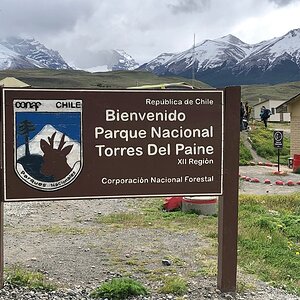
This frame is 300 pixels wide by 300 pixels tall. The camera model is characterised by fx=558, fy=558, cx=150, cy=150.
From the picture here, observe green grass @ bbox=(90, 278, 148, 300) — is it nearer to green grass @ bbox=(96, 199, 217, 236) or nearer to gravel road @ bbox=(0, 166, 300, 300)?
gravel road @ bbox=(0, 166, 300, 300)

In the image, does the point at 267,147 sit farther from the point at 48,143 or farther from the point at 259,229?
the point at 48,143

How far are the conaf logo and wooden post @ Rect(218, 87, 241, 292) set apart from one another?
65.0 inches

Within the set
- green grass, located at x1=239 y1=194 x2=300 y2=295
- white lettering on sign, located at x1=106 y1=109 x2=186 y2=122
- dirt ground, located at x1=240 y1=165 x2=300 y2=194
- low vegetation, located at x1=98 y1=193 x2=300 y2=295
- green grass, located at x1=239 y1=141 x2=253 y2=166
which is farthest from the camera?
green grass, located at x1=239 y1=141 x2=253 y2=166

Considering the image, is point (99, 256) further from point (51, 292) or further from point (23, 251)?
point (51, 292)

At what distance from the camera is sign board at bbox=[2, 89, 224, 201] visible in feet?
19.4

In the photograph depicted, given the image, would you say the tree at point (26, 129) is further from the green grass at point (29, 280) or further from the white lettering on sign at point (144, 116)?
the green grass at point (29, 280)

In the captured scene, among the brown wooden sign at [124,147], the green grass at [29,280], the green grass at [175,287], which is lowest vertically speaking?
the green grass at [175,287]

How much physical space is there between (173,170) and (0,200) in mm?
1904

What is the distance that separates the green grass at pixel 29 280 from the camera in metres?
6.15

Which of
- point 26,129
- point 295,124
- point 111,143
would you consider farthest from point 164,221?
point 295,124

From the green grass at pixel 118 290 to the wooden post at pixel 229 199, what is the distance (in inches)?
37.0

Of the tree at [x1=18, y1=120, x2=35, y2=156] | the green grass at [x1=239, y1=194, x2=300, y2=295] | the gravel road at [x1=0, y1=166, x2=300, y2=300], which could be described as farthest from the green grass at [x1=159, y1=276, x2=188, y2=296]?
the tree at [x1=18, y1=120, x2=35, y2=156]

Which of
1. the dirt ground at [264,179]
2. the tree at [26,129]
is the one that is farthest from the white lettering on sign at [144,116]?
the dirt ground at [264,179]

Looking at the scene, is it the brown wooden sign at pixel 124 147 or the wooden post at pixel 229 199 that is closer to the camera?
the brown wooden sign at pixel 124 147
